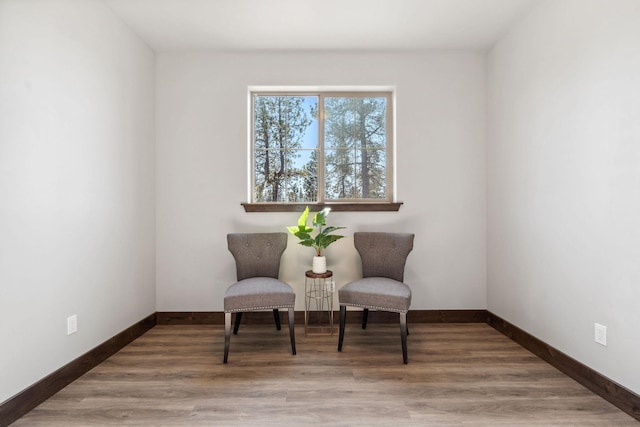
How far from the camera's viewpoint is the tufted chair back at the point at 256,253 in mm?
2977

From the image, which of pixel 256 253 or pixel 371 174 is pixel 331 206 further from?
pixel 256 253

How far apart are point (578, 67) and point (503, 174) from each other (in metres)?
1.02

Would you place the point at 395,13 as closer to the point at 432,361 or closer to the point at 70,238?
the point at 432,361

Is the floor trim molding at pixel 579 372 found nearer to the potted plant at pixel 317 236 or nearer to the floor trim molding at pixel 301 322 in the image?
the floor trim molding at pixel 301 322

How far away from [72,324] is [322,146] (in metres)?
2.39

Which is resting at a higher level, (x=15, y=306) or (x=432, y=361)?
(x=15, y=306)

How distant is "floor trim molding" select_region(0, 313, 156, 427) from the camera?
1737 millimetres

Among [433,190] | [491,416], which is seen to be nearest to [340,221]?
[433,190]

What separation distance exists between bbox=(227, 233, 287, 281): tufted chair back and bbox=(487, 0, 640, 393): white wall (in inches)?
76.7

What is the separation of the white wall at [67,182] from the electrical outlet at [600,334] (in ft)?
10.2

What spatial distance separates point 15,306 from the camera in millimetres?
1771

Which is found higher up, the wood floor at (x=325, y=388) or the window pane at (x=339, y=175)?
the window pane at (x=339, y=175)

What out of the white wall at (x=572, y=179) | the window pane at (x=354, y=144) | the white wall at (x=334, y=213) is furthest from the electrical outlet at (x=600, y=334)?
the window pane at (x=354, y=144)

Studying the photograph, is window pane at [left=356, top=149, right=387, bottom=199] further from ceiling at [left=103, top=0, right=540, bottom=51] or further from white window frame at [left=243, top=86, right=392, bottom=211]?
ceiling at [left=103, top=0, right=540, bottom=51]
